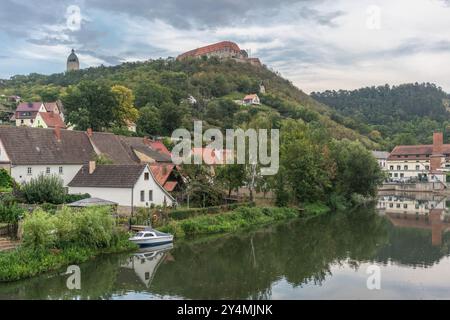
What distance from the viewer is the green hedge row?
30.8 m

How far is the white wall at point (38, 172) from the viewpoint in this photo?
1313 inches

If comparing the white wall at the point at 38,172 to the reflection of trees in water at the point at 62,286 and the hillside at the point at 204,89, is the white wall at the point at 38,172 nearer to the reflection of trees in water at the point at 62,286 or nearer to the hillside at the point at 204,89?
the reflection of trees in water at the point at 62,286

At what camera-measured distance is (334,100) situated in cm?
19962

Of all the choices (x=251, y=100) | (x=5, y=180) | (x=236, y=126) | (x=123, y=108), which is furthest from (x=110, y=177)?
(x=251, y=100)

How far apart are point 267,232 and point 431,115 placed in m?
142

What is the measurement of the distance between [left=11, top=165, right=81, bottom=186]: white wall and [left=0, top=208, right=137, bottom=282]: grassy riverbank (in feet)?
41.1

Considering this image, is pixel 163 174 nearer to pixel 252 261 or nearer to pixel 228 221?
pixel 228 221

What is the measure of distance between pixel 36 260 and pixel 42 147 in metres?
18.3

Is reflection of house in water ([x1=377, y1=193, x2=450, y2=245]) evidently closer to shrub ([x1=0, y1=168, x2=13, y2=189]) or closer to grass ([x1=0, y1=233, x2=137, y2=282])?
grass ([x1=0, y1=233, x2=137, y2=282])

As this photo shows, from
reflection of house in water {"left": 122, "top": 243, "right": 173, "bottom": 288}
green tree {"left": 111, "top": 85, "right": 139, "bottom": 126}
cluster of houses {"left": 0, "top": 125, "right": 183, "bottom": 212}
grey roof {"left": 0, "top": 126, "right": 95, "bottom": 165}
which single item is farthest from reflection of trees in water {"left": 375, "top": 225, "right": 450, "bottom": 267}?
green tree {"left": 111, "top": 85, "right": 139, "bottom": 126}

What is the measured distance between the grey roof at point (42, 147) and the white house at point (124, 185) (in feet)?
11.3
